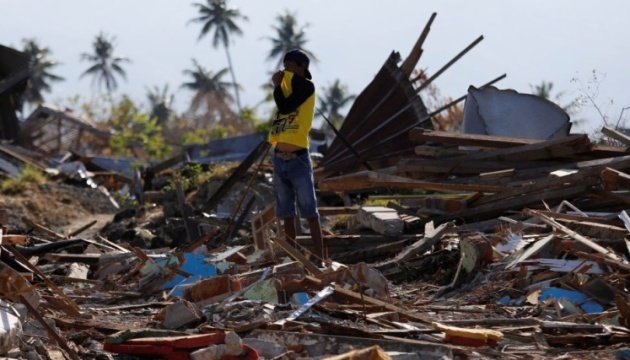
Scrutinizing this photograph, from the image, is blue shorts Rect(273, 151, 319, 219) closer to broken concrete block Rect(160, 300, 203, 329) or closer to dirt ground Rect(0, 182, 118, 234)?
broken concrete block Rect(160, 300, 203, 329)

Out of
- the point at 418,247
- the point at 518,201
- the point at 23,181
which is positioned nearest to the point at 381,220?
the point at 418,247

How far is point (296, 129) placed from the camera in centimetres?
772

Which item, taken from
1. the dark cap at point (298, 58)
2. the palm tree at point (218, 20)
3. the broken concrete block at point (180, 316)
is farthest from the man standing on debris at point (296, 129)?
the palm tree at point (218, 20)

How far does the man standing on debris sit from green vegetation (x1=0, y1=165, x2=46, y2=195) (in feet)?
49.4

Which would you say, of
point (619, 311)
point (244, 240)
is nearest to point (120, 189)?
point (244, 240)

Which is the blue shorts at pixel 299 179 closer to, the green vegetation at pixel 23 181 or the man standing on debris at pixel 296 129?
the man standing on debris at pixel 296 129

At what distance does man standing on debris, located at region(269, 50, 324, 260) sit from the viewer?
7.71 meters

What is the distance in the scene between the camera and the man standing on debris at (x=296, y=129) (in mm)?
7707

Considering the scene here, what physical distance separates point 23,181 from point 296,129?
1600 cm

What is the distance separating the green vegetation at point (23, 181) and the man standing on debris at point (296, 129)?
15.1 m

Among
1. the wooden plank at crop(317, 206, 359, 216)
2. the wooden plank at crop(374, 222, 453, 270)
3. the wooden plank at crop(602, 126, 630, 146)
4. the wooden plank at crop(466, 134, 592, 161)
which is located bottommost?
the wooden plank at crop(374, 222, 453, 270)

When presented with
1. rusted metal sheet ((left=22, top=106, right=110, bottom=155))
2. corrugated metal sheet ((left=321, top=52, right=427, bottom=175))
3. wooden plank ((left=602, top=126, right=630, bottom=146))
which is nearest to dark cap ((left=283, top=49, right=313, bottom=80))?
wooden plank ((left=602, top=126, right=630, bottom=146))

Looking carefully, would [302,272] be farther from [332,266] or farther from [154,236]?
[154,236]

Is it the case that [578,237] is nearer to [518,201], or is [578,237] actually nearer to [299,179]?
[518,201]
